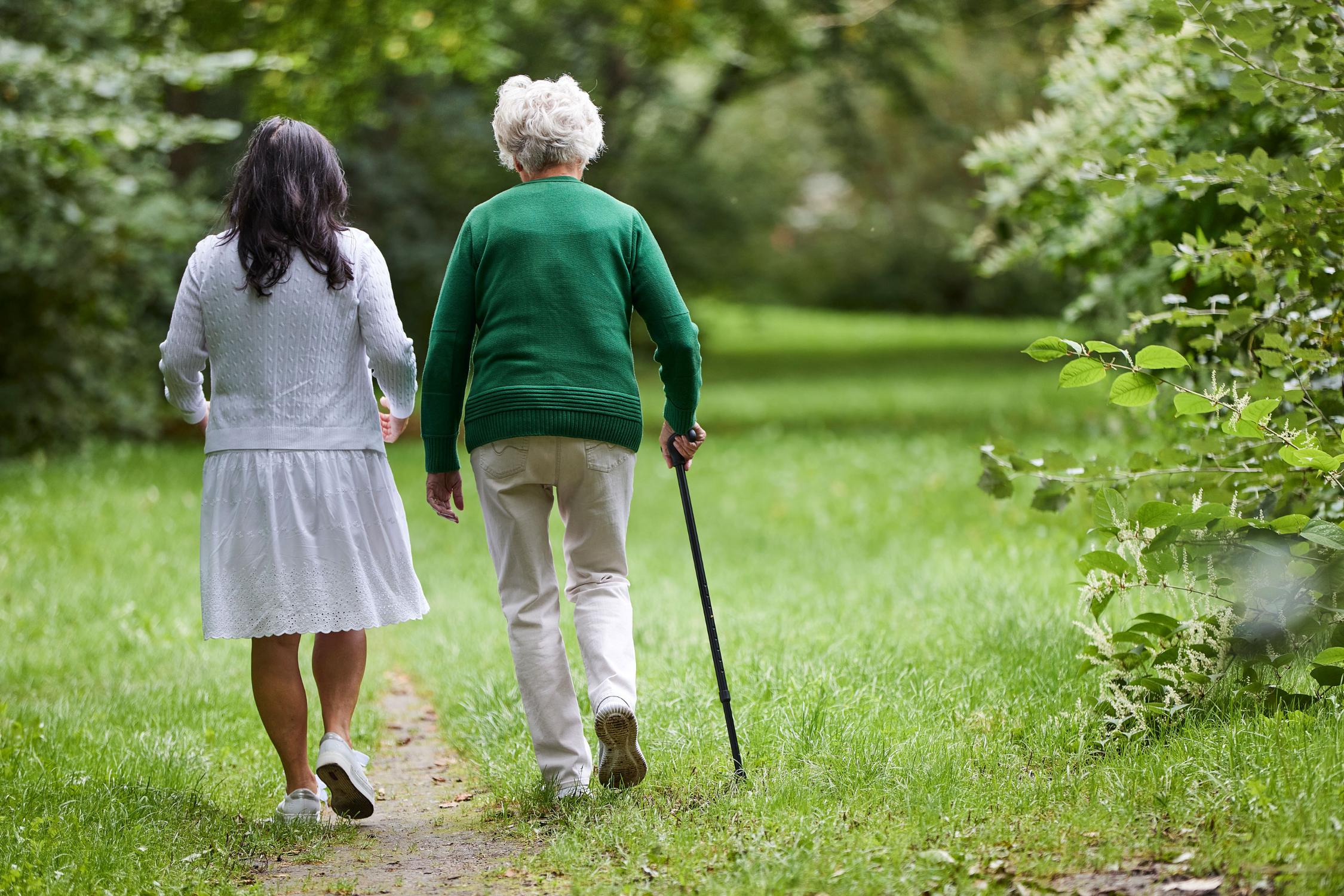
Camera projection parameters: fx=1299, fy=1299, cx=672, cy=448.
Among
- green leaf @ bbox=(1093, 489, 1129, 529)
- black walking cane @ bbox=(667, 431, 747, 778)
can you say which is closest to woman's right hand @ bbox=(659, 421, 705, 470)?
black walking cane @ bbox=(667, 431, 747, 778)

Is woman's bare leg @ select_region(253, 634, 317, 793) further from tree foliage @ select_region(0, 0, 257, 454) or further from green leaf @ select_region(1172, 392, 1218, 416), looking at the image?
tree foliage @ select_region(0, 0, 257, 454)

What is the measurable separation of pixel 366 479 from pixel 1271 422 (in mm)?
2655

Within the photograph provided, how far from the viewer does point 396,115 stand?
1881 centimetres

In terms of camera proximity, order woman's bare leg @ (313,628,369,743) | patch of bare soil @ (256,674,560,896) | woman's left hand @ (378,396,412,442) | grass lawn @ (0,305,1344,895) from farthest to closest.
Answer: woman's left hand @ (378,396,412,442) → woman's bare leg @ (313,628,369,743) → patch of bare soil @ (256,674,560,896) → grass lawn @ (0,305,1344,895)

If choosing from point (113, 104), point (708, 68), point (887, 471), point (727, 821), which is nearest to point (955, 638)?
point (727, 821)

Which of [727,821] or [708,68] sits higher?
[708,68]

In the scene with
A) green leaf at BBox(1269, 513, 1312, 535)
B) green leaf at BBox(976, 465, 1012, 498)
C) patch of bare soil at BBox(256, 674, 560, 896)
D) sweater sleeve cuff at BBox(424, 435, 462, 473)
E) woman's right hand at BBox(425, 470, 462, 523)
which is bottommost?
patch of bare soil at BBox(256, 674, 560, 896)

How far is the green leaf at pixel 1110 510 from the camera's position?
3.68 m

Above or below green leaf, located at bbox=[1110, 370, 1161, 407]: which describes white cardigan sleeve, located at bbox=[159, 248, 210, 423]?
above

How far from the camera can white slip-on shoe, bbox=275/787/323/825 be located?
3.82 m

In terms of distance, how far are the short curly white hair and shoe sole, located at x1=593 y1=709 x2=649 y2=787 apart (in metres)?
1.55

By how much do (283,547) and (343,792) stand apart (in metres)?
0.72

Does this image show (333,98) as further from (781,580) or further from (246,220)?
(246,220)

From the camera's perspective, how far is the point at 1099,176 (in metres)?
4.73
